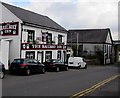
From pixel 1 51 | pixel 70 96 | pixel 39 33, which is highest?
pixel 39 33

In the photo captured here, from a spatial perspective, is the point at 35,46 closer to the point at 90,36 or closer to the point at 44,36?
the point at 44,36

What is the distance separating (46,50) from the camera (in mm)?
36531

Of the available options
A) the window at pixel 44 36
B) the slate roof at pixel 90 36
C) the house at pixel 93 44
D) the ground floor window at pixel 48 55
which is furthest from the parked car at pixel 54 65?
the slate roof at pixel 90 36

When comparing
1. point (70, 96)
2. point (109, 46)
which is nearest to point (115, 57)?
point (109, 46)

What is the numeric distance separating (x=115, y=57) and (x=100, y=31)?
11.6 m

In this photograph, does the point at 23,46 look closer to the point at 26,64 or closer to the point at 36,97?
the point at 26,64

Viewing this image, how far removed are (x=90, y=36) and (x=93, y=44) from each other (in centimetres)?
337

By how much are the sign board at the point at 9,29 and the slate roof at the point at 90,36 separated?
3745 cm

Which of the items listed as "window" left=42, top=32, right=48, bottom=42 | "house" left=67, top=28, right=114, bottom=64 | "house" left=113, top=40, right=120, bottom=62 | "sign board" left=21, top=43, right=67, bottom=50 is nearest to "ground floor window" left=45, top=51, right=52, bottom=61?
"sign board" left=21, top=43, right=67, bottom=50

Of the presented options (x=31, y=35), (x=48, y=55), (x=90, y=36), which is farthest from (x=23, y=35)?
(x=90, y=36)

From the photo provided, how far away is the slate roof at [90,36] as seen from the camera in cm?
6771

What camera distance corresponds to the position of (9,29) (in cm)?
3206

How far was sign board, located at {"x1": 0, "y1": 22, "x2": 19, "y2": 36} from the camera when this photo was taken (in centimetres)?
3154

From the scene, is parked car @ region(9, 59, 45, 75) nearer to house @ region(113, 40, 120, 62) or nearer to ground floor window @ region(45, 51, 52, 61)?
ground floor window @ region(45, 51, 52, 61)
